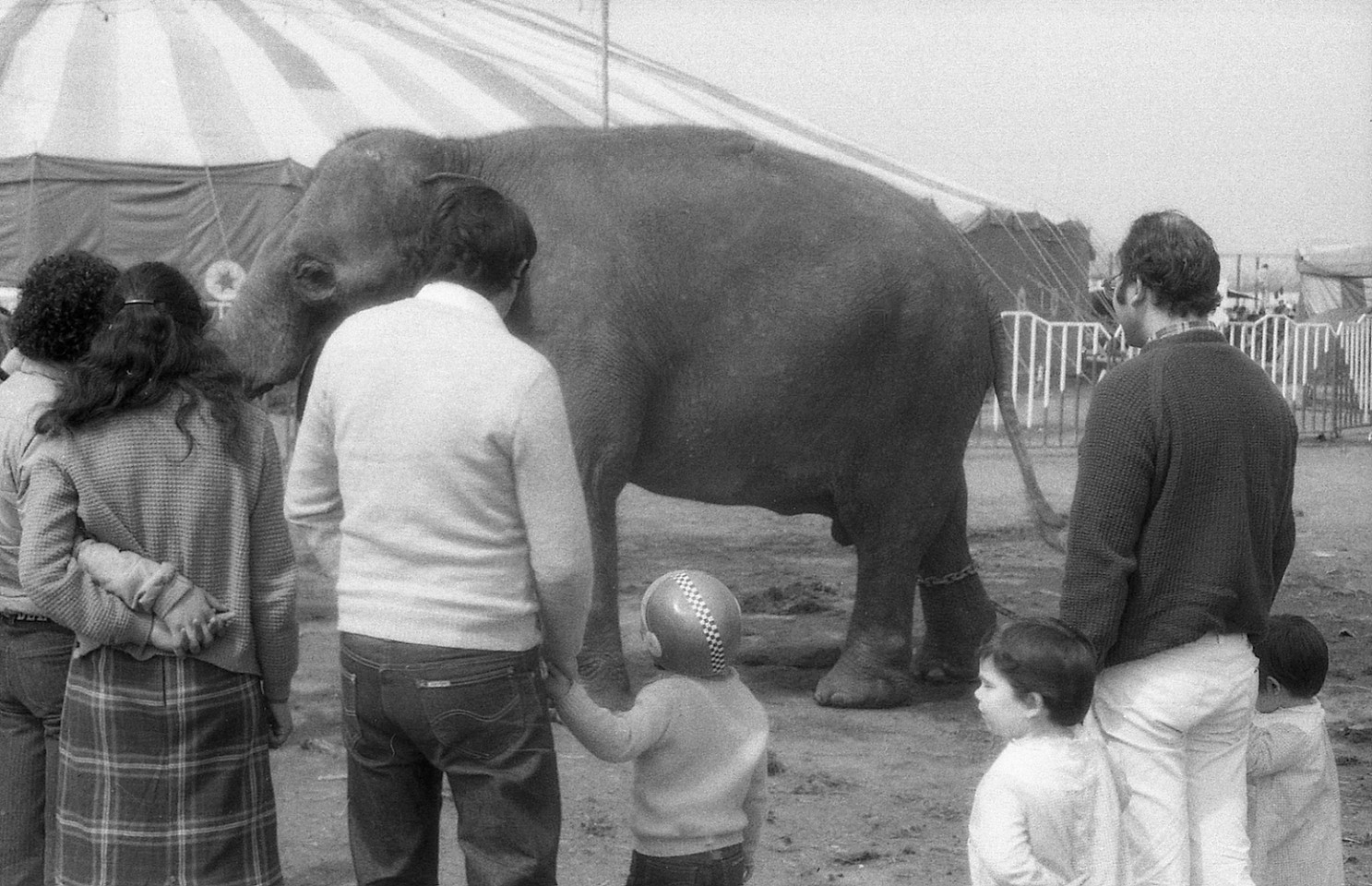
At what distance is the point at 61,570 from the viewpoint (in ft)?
11.3

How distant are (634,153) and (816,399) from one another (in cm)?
116

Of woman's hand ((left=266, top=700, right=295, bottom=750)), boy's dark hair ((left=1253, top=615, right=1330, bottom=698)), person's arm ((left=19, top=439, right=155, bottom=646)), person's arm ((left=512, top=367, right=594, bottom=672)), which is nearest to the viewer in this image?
Result: person's arm ((left=512, top=367, right=594, bottom=672))

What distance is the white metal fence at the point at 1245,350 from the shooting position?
58.7ft

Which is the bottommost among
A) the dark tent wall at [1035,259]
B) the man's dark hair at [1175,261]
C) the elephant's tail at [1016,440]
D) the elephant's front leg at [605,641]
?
the dark tent wall at [1035,259]

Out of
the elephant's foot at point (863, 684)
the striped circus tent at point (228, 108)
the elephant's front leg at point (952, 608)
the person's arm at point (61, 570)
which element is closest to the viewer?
the person's arm at point (61, 570)

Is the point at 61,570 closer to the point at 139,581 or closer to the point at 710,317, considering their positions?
the point at 139,581

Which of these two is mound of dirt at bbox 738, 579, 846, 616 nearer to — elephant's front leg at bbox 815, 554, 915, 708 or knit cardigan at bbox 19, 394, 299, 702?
elephant's front leg at bbox 815, 554, 915, 708

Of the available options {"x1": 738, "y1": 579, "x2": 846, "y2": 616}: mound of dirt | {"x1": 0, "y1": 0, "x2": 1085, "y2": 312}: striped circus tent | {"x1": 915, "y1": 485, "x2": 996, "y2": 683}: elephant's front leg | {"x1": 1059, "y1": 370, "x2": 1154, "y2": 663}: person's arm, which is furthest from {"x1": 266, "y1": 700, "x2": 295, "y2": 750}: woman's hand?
{"x1": 0, "y1": 0, "x2": 1085, "y2": 312}: striped circus tent

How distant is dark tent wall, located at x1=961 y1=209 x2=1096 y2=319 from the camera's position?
752 inches

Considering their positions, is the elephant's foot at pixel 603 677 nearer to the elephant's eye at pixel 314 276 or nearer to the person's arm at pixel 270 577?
the elephant's eye at pixel 314 276

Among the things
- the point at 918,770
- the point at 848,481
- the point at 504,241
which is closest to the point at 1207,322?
the point at 504,241

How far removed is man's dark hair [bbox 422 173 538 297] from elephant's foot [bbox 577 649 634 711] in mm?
3285

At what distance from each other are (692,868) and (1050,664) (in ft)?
2.81

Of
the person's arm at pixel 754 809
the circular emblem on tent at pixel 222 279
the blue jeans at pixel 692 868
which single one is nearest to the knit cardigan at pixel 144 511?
the blue jeans at pixel 692 868
